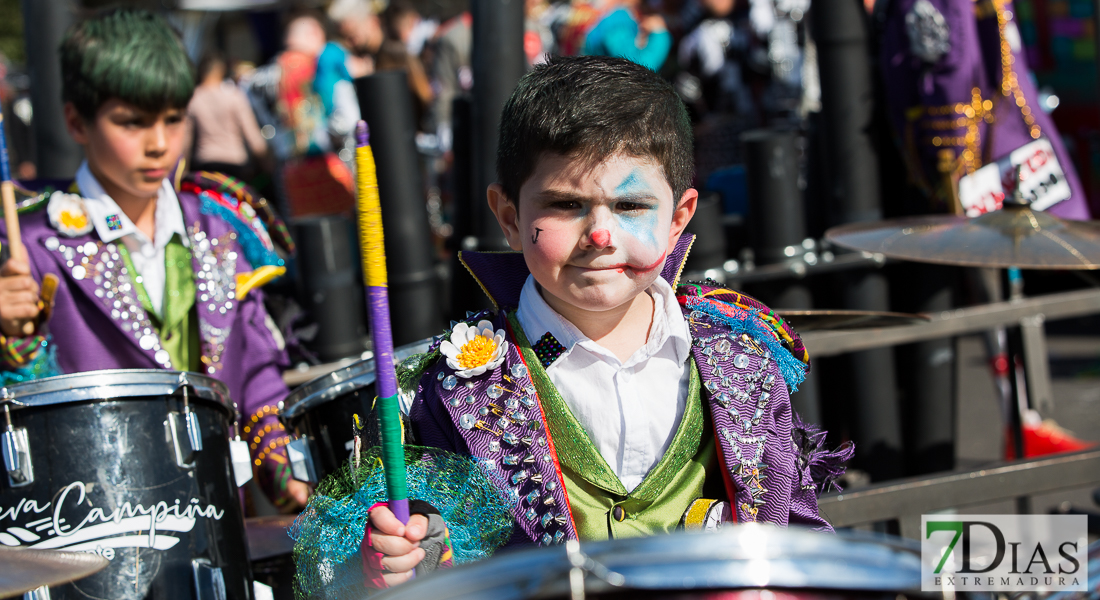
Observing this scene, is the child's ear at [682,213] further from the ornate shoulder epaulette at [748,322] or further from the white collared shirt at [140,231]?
the white collared shirt at [140,231]

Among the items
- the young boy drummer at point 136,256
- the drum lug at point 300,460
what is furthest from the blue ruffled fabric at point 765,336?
the young boy drummer at point 136,256

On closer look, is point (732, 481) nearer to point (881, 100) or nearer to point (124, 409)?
point (124, 409)

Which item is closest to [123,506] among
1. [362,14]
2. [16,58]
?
[362,14]

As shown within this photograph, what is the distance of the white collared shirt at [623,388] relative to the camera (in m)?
1.56

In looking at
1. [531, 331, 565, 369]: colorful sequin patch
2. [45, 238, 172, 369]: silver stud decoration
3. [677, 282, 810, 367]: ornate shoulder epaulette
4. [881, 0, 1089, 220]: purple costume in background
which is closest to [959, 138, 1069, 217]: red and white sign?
[881, 0, 1089, 220]: purple costume in background

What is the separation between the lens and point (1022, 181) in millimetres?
3238

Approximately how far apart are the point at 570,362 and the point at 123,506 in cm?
86

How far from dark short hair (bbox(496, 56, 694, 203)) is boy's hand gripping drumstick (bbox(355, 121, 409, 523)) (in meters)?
0.33

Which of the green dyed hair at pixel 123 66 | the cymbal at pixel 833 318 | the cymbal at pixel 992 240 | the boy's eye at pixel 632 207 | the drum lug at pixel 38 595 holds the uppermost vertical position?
the green dyed hair at pixel 123 66

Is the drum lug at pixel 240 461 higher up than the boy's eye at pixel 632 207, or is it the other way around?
the boy's eye at pixel 632 207

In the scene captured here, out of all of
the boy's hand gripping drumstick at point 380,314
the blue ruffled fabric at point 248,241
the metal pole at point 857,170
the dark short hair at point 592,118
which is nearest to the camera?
the boy's hand gripping drumstick at point 380,314

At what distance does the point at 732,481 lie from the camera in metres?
1.54

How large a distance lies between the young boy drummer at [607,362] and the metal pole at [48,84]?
7.33 feet

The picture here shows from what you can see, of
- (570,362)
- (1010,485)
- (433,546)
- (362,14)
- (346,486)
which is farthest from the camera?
(362,14)
